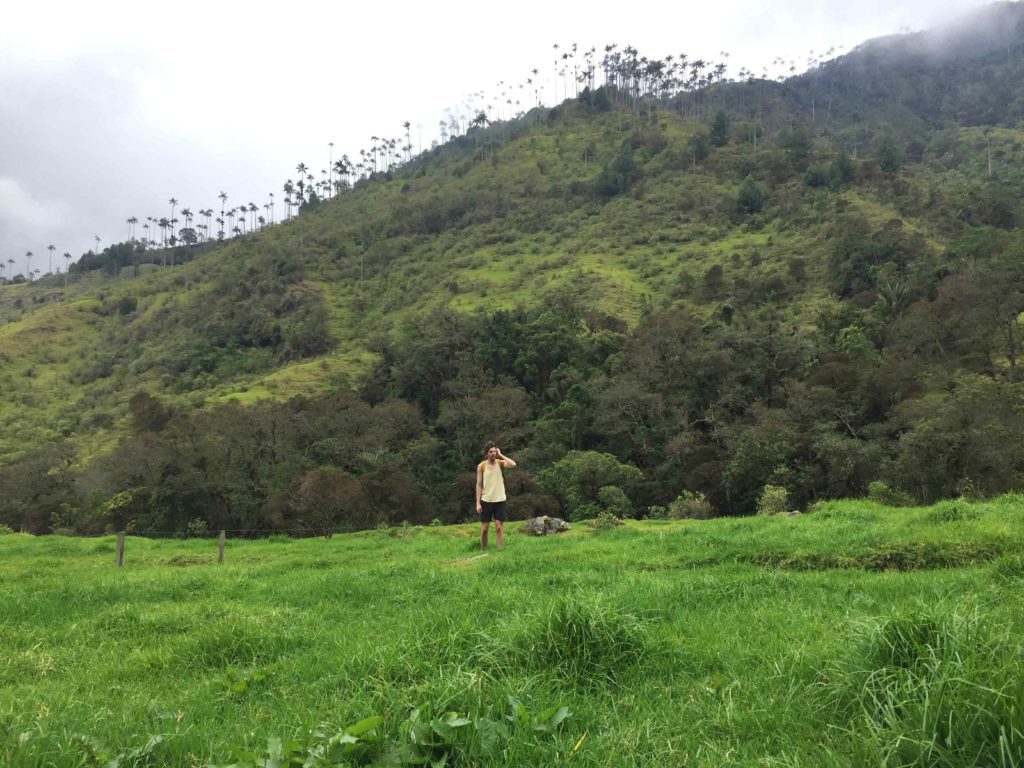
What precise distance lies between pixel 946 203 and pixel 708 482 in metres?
53.6

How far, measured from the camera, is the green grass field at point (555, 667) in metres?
2.72

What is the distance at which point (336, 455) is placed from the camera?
137ft

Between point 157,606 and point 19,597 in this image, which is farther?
point 19,597

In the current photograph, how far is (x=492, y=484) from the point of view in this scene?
422 inches

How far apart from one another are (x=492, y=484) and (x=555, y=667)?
6.95m

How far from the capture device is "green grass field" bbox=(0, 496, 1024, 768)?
8.91 feet

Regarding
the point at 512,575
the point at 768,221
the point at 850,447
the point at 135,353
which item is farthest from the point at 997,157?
the point at 135,353

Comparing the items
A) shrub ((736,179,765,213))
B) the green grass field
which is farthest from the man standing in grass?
shrub ((736,179,765,213))

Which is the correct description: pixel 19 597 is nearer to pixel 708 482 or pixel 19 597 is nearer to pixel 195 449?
pixel 708 482

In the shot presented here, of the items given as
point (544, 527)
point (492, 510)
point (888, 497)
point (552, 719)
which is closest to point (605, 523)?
point (544, 527)

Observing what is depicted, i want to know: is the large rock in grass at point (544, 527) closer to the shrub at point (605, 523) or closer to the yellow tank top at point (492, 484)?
the shrub at point (605, 523)

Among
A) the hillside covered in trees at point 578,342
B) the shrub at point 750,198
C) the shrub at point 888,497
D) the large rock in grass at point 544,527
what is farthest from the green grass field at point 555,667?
the shrub at point 750,198

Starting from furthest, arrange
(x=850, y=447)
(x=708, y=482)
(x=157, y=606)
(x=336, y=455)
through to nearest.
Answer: (x=336, y=455) → (x=708, y=482) → (x=850, y=447) → (x=157, y=606)

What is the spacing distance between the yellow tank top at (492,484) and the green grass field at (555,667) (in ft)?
8.90
